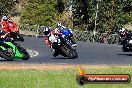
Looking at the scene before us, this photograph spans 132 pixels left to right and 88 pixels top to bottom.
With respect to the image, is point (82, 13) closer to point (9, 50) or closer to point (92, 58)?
point (92, 58)

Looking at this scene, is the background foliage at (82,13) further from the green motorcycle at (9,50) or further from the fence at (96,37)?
the green motorcycle at (9,50)

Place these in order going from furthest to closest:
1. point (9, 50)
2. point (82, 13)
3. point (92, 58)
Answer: point (82, 13)
point (92, 58)
point (9, 50)

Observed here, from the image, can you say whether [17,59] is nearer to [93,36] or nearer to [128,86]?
[128,86]

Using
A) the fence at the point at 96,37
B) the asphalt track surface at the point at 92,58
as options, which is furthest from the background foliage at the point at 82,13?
the asphalt track surface at the point at 92,58

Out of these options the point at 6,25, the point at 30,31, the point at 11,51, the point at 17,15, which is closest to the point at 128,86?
the point at 11,51

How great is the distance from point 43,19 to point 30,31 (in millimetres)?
4499

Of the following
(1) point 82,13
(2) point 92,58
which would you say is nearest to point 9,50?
(2) point 92,58

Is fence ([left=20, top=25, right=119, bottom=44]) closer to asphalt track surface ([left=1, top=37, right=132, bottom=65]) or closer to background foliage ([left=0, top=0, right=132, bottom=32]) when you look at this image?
background foliage ([left=0, top=0, right=132, bottom=32])

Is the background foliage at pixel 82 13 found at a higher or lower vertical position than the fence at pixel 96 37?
higher

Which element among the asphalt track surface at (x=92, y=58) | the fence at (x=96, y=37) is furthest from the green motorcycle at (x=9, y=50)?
the fence at (x=96, y=37)

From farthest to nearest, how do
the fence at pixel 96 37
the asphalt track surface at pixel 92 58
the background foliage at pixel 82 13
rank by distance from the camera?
the background foliage at pixel 82 13 → the fence at pixel 96 37 → the asphalt track surface at pixel 92 58

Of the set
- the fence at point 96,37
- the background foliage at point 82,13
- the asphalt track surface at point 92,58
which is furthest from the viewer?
the background foliage at point 82,13

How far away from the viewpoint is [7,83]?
456 inches

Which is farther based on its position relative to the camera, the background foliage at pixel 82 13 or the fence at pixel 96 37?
the background foliage at pixel 82 13
